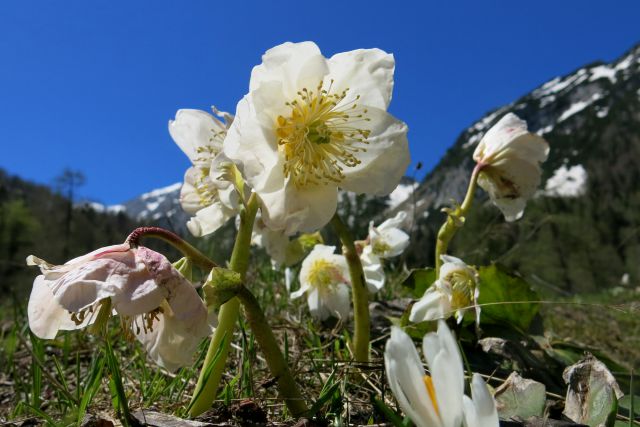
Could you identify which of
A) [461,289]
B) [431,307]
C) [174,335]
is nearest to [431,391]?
[174,335]

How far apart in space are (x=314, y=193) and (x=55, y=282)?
68 centimetres

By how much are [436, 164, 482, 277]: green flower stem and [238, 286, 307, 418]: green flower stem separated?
83cm

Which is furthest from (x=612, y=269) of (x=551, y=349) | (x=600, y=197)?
(x=551, y=349)

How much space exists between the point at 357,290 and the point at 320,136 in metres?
0.53

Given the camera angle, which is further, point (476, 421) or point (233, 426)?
point (233, 426)

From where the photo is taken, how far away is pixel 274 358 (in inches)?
53.1

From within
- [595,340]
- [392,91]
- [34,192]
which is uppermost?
[34,192]

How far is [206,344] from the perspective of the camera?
87.0 inches

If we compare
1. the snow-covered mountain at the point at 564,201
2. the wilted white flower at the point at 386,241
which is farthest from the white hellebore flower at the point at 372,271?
the snow-covered mountain at the point at 564,201

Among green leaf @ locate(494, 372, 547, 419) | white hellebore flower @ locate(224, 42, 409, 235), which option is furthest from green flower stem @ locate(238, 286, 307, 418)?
green leaf @ locate(494, 372, 547, 419)

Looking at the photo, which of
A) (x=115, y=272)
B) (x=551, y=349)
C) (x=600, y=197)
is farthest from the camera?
(x=600, y=197)

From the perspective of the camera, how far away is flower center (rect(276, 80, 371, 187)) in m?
1.51

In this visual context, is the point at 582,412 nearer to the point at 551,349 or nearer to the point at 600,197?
the point at 551,349

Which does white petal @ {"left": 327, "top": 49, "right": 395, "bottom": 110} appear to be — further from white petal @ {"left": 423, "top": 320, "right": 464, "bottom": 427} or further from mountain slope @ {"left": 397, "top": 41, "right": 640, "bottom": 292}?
white petal @ {"left": 423, "top": 320, "right": 464, "bottom": 427}
